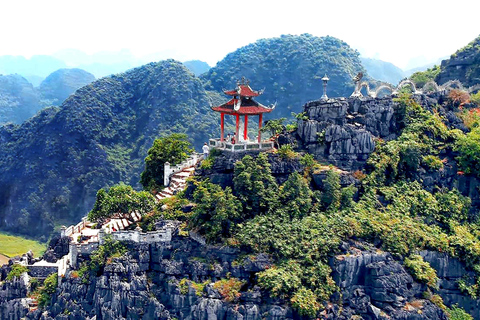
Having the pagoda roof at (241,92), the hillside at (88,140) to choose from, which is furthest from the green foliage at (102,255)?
the hillside at (88,140)

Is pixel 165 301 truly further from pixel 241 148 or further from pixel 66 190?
pixel 66 190

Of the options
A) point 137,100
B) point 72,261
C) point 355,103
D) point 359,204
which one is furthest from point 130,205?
point 137,100

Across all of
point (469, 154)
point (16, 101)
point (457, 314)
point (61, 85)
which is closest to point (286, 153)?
point (469, 154)

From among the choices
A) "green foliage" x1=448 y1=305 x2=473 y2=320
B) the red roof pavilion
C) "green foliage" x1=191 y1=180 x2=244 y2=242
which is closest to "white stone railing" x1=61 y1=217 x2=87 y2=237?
"green foliage" x1=191 y1=180 x2=244 y2=242

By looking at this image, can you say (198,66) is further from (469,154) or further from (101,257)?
(101,257)

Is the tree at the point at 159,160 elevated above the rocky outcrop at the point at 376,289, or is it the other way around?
the tree at the point at 159,160

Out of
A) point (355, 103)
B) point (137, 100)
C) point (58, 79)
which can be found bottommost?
point (355, 103)

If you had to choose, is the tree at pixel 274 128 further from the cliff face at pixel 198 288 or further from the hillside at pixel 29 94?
the hillside at pixel 29 94
